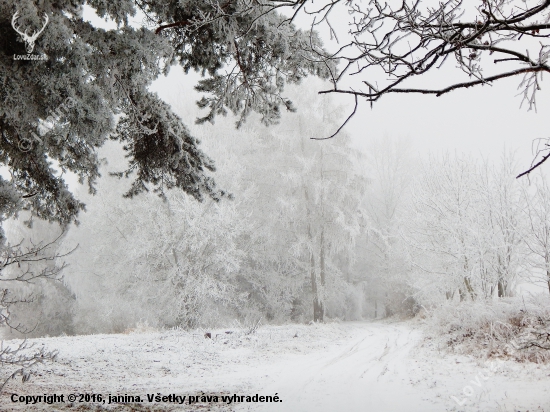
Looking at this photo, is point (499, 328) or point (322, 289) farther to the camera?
point (322, 289)

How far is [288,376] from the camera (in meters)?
6.17

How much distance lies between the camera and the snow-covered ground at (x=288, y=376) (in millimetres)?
4336

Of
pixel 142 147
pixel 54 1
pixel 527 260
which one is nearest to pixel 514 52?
pixel 54 1

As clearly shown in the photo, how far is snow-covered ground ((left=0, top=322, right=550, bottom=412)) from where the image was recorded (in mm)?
4336

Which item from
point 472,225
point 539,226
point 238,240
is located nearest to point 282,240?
point 238,240

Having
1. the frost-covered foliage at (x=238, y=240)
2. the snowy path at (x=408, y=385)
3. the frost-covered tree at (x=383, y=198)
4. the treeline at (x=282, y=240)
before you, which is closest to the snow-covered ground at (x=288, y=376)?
the snowy path at (x=408, y=385)

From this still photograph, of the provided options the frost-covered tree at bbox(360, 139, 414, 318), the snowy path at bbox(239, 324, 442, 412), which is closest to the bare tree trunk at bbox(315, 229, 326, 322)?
the frost-covered tree at bbox(360, 139, 414, 318)

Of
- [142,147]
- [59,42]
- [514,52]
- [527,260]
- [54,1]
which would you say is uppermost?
[54,1]

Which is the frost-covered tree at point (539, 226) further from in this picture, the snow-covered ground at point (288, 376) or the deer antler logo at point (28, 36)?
the deer antler logo at point (28, 36)

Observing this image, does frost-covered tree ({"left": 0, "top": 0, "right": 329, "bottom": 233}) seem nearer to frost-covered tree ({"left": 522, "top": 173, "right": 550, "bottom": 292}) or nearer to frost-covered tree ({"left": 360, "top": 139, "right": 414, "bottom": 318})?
frost-covered tree ({"left": 522, "top": 173, "right": 550, "bottom": 292})

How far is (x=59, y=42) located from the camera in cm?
302

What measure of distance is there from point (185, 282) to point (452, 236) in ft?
29.7

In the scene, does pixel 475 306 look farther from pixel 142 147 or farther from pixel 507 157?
pixel 142 147

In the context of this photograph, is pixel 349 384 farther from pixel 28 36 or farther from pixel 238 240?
pixel 238 240
